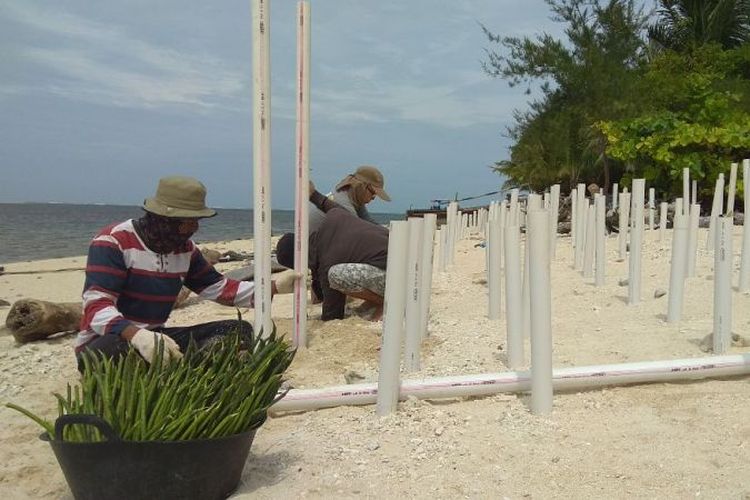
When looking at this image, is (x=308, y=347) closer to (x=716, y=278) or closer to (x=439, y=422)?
(x=439, y=422)

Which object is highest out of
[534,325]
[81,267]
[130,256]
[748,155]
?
[748,155]

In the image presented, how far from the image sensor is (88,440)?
1885 mm

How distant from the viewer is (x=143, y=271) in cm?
299

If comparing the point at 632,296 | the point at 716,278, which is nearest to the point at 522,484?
the point at 716,278

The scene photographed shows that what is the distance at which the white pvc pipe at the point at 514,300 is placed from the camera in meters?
3.04

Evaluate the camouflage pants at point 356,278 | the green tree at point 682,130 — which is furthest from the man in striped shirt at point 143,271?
the green tree at point 682,130

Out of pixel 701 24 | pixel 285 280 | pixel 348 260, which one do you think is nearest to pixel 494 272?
pixel 348 260

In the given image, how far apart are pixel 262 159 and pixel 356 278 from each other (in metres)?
1.46

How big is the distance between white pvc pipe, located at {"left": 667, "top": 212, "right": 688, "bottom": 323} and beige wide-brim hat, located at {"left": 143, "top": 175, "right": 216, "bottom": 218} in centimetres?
245

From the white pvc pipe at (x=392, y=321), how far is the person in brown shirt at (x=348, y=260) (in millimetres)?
1974

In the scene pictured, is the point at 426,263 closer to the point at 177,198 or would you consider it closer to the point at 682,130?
the point at 177,198

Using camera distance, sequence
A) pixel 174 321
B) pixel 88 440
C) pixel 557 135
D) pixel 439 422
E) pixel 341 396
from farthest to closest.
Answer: pixel 557 135, pixel 174 321, pixel 341 396, pixel 439 422, pixel 88 440

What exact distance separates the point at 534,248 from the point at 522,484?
2.84 ft

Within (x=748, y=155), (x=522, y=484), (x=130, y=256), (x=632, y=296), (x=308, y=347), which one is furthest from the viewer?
(x=748, y=155)
